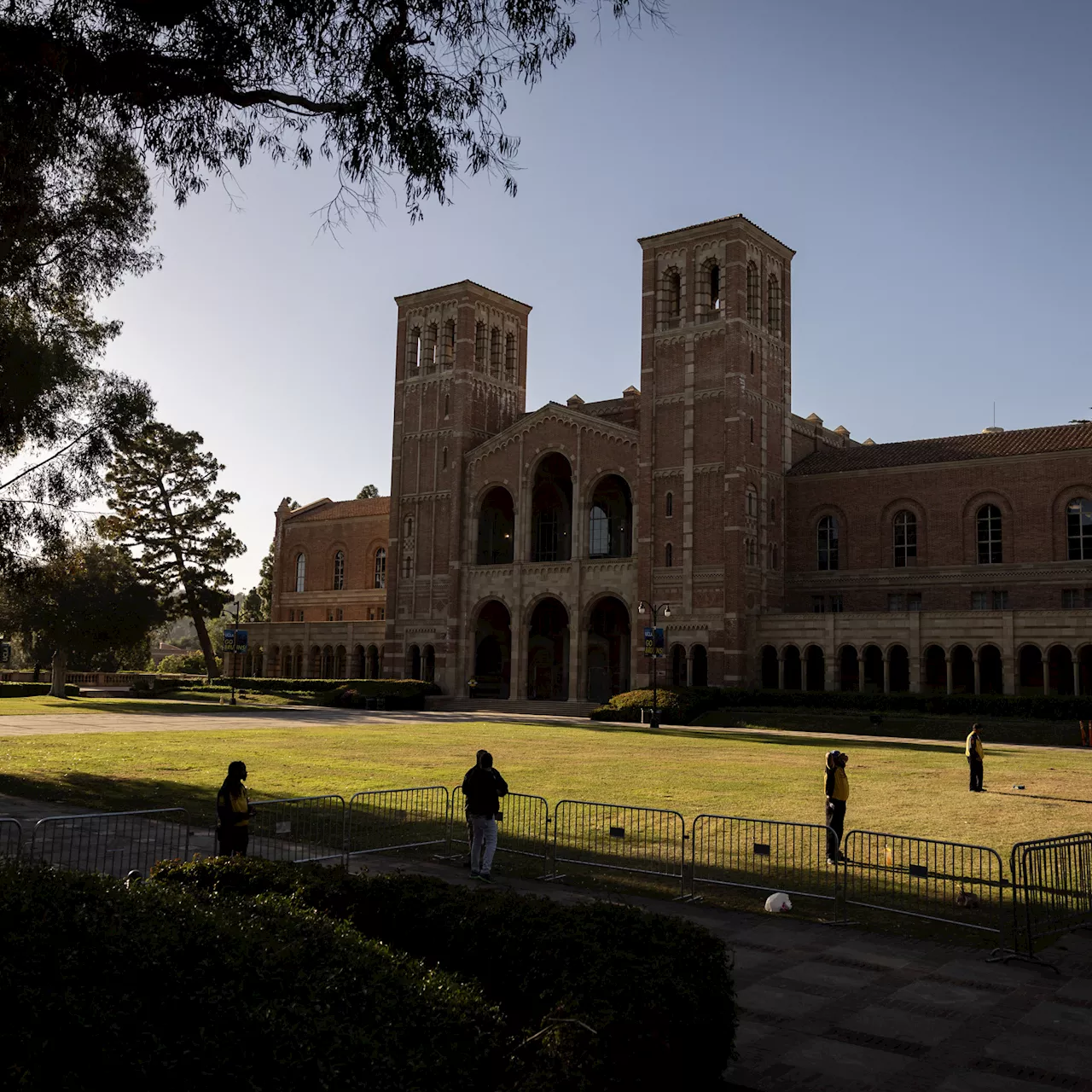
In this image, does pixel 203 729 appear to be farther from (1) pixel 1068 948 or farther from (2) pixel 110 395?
(1) pixel 1068 948

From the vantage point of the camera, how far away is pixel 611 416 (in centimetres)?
6438

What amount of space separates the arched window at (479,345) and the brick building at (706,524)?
6.4 inches

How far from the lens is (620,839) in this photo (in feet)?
52.9

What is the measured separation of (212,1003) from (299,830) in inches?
421

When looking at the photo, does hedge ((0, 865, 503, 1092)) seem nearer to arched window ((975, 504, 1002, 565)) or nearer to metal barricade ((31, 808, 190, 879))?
metal barricade ((31, 808, 190, 879))

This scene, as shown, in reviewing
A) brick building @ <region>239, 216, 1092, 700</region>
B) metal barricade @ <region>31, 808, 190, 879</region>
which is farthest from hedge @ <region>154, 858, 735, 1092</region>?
brick building @ <region>239, 216, 1092, 700</region>

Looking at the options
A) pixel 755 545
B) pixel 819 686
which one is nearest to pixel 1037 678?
pixel 819 686

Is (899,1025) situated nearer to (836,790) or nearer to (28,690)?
(836,790)

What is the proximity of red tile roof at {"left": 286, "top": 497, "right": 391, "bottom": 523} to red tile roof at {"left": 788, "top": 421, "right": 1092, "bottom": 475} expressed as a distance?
1299 inches

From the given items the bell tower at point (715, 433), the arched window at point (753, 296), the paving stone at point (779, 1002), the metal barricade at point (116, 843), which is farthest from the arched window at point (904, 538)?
the paving stone at point (779, 1002)

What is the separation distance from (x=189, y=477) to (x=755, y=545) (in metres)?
37.2

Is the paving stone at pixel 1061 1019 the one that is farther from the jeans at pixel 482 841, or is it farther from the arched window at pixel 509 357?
the arched window at pixel 509 357

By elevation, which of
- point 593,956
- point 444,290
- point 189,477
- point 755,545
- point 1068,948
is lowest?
point 1068,948

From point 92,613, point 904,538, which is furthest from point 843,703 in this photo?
point 92,613
